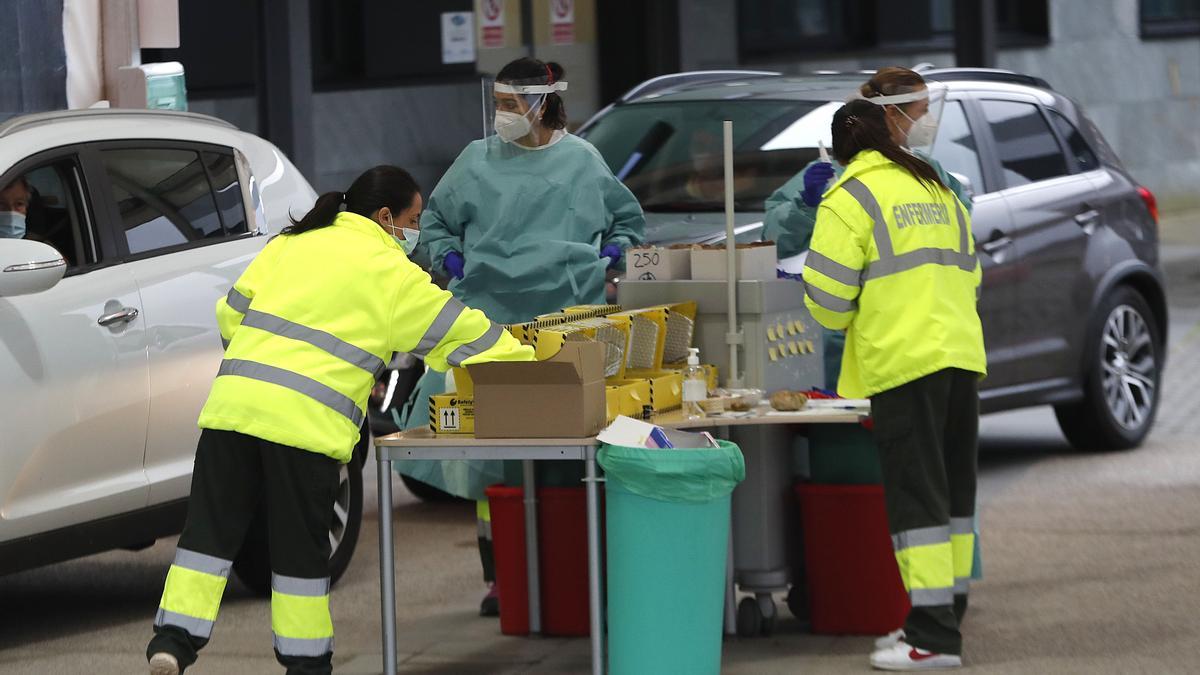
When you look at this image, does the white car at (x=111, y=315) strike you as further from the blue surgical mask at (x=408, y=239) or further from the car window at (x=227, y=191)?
the blue surgical mask at (x=408, y=239)

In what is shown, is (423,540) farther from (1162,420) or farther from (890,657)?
(1162,420)

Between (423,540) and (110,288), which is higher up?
(110,288)

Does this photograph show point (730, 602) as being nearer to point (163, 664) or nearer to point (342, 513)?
point (342, 513)

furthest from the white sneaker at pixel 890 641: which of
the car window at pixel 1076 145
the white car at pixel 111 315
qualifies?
the car window at pixel 1076 145

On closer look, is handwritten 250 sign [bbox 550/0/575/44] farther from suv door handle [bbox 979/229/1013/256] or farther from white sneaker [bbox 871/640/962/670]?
white sneaker [bbox 871/640/962/670]

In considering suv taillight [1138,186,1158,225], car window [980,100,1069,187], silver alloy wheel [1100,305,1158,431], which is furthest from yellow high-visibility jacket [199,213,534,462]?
suv taillight [1138,186,1158,225]

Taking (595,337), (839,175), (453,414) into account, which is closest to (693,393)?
(595,337)

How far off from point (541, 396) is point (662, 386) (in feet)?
Answer: 2.34

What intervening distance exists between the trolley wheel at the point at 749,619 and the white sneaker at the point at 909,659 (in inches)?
25.6

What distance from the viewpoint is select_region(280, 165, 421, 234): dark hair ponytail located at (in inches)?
249

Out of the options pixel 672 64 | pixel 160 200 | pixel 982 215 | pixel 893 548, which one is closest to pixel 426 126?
pixel 672 64

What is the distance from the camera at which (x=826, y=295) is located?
22.3ft

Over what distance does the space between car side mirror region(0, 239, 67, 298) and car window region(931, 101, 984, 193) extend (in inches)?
175

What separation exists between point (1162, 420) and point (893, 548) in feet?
17.8
